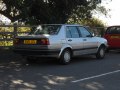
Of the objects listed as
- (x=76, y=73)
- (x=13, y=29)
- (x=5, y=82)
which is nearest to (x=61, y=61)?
(x=76, y=73)

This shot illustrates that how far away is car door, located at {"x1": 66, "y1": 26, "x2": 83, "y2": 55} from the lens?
49.1 feet

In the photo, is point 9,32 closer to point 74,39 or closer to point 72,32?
point 72,32

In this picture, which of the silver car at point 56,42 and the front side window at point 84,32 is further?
the front side window at point 84,32

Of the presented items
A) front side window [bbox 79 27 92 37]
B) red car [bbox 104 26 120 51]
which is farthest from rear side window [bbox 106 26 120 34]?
front side window [bbox 79 27 92 37]

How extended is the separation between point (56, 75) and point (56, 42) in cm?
244

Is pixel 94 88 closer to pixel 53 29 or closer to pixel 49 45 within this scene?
pixel 49 45

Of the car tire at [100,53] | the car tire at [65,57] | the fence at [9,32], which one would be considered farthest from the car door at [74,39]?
the fence at [9,32]

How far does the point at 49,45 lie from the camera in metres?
13.9

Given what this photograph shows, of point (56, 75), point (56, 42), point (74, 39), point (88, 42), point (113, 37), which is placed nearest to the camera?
point (56, 75)

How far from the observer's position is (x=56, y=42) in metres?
14.2

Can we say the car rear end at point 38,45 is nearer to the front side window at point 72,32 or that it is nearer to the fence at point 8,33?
the front side window at point 72,32

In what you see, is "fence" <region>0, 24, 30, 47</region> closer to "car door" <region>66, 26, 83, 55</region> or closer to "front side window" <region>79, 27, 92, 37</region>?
"front side window" <region>79, 27, 92, 37</region>

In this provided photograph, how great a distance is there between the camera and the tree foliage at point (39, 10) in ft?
65.8

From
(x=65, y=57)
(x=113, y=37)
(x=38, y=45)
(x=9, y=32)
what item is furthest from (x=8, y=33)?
(x=113, y=37)
